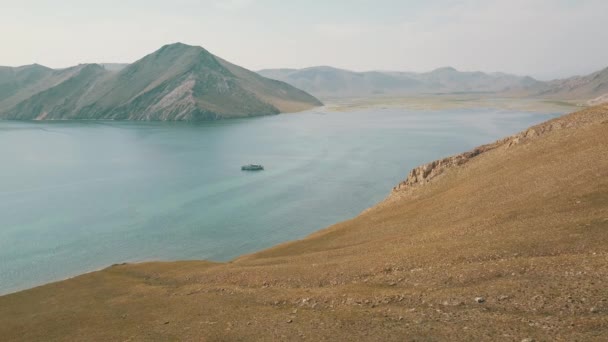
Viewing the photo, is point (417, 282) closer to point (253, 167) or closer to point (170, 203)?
point (170, 203)

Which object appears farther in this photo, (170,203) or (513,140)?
(170,203)

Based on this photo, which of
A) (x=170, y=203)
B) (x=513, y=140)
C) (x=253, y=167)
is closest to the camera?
(x=513, y=140)

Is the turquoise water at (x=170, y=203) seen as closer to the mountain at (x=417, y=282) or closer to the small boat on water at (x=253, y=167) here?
the small boat on water at (x=253, y=167)

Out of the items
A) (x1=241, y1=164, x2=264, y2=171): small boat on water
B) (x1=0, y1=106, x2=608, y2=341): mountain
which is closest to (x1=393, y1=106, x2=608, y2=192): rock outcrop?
(x1=0, y1=106, x2=608, y2=341): mountain

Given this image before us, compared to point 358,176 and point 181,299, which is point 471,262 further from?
point 358,176

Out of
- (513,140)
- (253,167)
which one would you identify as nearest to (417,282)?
(513,140)

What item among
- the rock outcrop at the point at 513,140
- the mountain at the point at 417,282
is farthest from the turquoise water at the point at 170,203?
the rock outcrop at the point at 513,140

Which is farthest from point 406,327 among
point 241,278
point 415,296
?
point 241,278

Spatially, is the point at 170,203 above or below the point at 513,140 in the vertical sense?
below

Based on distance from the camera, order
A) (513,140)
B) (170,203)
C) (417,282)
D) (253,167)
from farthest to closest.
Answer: (253,167)
(170,203)
(513,140)
(417,282)
